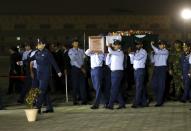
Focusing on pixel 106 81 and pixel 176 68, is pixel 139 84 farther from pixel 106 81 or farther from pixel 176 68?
pixel 176 68

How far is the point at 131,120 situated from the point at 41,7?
248ft

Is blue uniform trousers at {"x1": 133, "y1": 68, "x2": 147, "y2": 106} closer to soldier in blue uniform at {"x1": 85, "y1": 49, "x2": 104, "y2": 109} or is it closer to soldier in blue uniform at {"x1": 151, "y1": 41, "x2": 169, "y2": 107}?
soldier in blue uniform at {"x1": 151, "y1": 41, "x2": 169, "y2": 107}

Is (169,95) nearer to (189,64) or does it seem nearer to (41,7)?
(189,64)

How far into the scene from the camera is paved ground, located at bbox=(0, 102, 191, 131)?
1251 centimetres

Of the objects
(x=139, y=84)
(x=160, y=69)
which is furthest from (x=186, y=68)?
(x=139, y=84)

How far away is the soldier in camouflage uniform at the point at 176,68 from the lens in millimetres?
17688

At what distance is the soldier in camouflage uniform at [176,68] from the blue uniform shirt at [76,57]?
270cm

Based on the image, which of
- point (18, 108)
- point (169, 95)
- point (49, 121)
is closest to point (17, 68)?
point (18, 108)

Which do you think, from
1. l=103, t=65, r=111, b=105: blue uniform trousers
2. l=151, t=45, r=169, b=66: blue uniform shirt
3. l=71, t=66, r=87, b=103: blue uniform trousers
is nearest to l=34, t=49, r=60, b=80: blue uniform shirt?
l=103, t=65, r=111, b=105: blue uniform trousers

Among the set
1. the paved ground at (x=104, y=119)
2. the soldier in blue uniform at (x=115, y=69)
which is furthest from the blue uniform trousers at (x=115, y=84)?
the paved ground at (x=104, y=119)

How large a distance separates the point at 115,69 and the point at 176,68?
2653mm

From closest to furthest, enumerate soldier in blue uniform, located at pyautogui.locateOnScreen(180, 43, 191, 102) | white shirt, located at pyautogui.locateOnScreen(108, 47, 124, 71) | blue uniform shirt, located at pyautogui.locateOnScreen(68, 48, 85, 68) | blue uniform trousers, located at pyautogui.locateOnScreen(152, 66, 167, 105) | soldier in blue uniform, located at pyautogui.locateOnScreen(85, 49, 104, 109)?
A: 1. white shirt, located at pyautogui.locateOnScreen(108, 47, 124, 71)
2. soldier in blue uniform, located at pyautogui.locateOnScreen(85, 49, 104, 109)
3. blue uniform trousers, located at pyautogui.locateOnScreen(152, 66, 167, 105)
4. soldier in blue uniform, located at pyautogui.locateOnScreen(180, 43, 191, 102)
5. blue uniform shirt, located at pyautogui.locateOnScreen(68, 48, 85, 68)

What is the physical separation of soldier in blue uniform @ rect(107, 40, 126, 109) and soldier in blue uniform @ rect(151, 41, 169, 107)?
119cm

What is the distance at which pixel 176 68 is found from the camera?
700 inches
